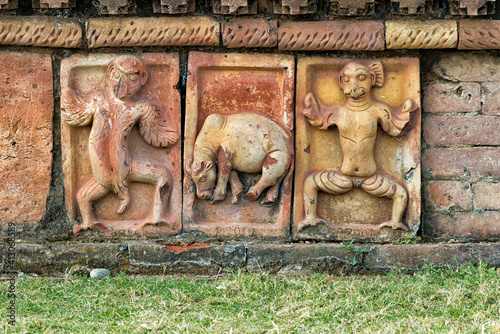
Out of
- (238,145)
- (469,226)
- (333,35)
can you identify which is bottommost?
(469,226)

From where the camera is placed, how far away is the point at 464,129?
5.16m

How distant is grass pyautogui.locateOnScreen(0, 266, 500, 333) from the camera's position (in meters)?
4.07

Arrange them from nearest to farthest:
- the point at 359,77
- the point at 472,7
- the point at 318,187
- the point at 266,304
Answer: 1. the point at 266,304
2. the point at 472,7
3. the point at 359,77
4. the point at 318,187

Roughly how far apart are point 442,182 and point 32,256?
280 cm

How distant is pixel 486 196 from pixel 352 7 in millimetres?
1572

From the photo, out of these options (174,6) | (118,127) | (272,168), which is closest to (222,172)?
(272,168)

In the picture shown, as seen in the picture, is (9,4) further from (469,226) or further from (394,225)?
(469,226)

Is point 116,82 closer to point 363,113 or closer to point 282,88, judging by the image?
point 282,88

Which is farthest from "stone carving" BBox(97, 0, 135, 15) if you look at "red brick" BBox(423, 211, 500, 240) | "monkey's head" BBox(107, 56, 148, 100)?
"red brick" BBox(423, 211, 500, 240)

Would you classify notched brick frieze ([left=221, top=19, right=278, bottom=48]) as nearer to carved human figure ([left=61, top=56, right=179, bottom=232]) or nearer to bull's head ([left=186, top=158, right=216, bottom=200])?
carved human figure ([left=61, top=56, right=179, bottom=232])

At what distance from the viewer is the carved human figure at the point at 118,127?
16.6 ft

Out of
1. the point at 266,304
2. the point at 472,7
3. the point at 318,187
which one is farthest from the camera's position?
the point at 318,187

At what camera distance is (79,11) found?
16.7 feet

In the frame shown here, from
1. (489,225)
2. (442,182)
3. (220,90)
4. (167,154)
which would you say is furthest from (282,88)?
(489,225)
